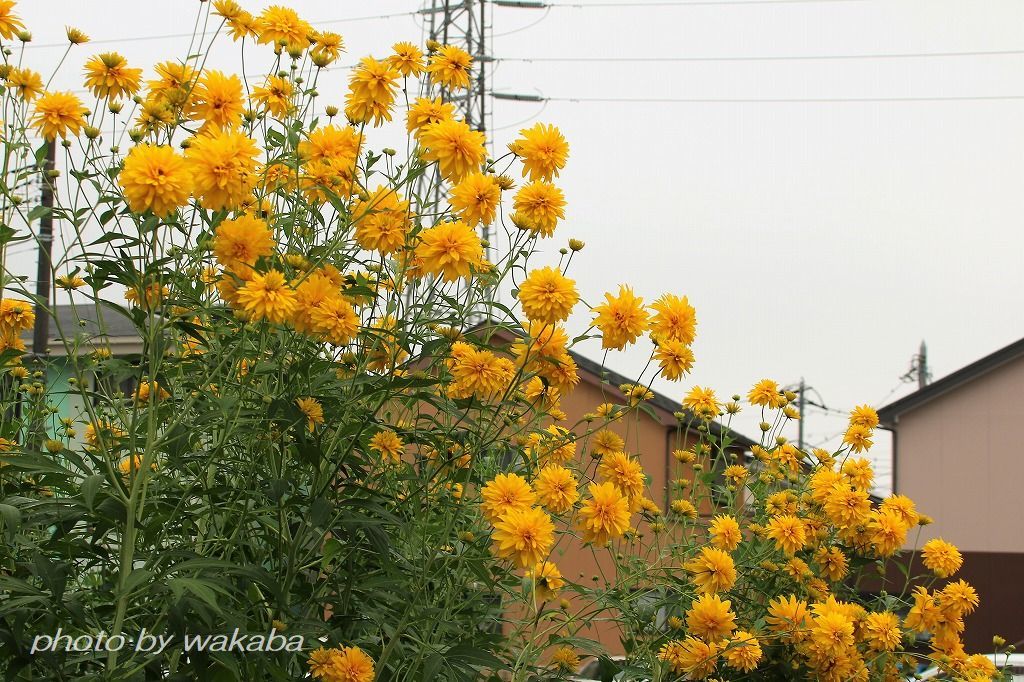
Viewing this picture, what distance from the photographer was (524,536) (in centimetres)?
255

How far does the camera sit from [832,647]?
3430 millimetres

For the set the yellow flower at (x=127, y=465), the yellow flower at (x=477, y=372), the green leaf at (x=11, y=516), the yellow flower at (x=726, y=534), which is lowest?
the yellow flower at (x=726, y=534)

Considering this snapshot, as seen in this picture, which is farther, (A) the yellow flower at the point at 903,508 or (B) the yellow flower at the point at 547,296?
(A) the yellow flower at the point at 903,508

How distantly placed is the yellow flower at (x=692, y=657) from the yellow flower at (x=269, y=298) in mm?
1664

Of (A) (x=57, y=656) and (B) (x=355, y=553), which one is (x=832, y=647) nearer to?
(B) (x=355, y=553)

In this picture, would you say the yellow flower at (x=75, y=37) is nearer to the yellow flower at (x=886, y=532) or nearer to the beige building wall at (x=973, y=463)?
the yellow flower at (x=886, y=532)

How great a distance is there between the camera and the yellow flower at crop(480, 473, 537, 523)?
2609 mm

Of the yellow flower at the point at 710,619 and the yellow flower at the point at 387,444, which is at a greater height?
the yellow flower at the point at 387,444

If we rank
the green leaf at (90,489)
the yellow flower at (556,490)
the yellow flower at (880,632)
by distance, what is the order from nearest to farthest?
the green leaf at (90,489)
the yellow flower at (556,490)
the yellow flower at (880,632)

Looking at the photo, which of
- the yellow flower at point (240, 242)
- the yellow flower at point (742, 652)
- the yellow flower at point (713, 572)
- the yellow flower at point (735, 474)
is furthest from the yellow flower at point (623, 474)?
the yellow flower at point (240, 242)

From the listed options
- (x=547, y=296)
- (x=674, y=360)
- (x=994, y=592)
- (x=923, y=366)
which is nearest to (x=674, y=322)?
(x=674, y=360)

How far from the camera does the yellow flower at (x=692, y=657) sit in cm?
327

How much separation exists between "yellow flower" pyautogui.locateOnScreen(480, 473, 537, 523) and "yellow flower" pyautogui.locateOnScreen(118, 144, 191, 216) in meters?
0.98

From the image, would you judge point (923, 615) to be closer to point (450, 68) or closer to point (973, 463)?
point (450, 68)
